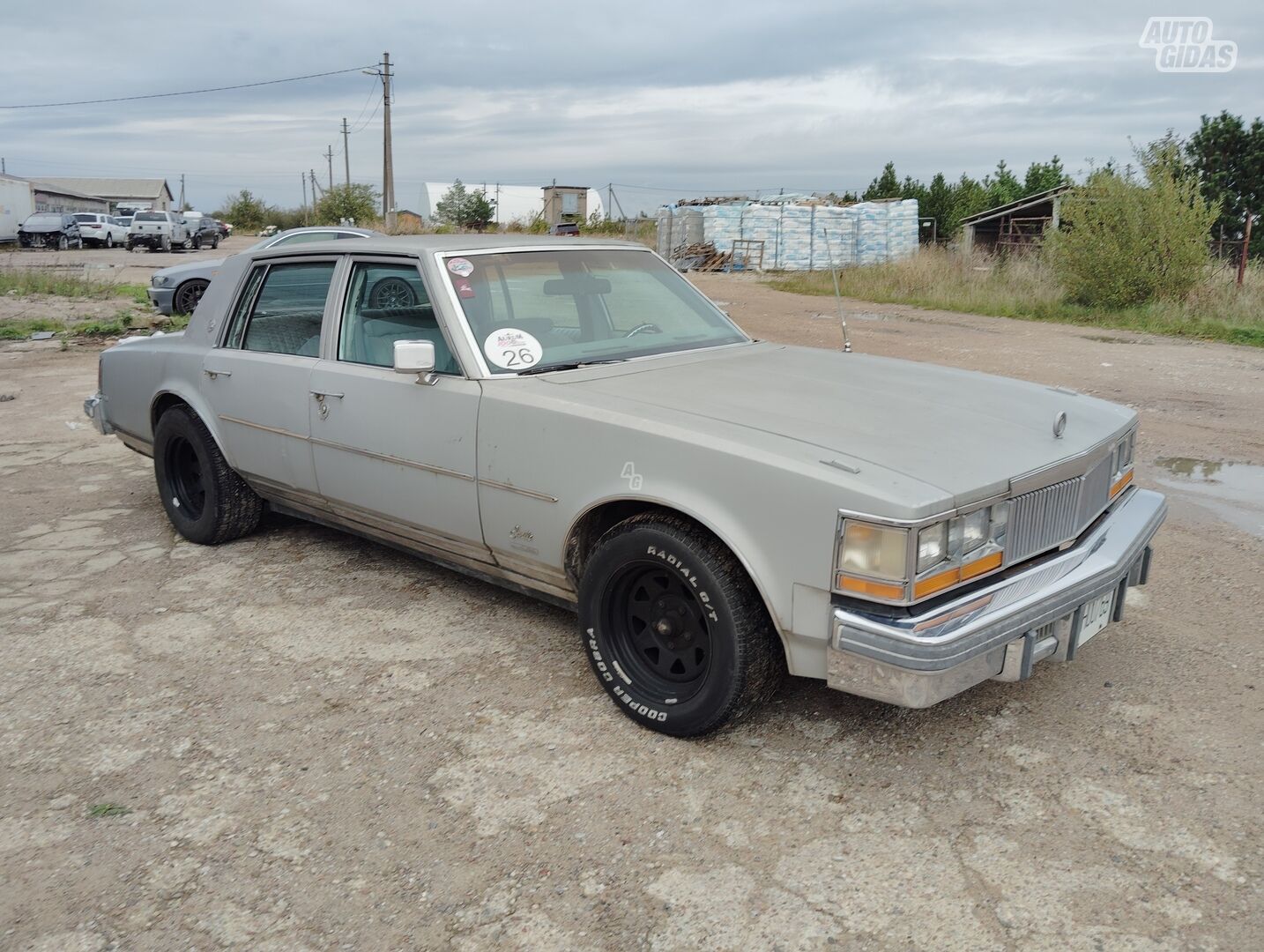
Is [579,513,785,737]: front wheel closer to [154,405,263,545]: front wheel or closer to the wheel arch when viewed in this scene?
the wheel arch

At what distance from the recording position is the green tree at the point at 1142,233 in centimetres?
1644

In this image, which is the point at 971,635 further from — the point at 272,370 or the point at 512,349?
the point at 272,370

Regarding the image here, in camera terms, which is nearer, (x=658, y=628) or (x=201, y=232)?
(x=658, y=628)

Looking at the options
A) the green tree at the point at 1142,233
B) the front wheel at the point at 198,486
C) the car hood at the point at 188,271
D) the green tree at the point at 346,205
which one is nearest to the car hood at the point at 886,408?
the front wheel at the point at 198,486

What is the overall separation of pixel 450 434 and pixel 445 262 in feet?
2.30

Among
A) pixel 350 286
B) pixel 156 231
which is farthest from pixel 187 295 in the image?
pixel 156 231

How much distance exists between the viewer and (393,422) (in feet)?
12.6

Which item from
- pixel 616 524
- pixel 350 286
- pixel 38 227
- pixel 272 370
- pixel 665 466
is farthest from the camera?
pixel 38 227

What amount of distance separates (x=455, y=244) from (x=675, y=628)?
1.81m

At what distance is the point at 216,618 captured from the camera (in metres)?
4.19

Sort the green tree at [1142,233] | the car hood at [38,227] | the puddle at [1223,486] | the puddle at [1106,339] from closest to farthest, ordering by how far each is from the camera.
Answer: the puddle at [1223,486], the puddle at [1106,339], the green tree at [1142,233], the car hood at [38,227]

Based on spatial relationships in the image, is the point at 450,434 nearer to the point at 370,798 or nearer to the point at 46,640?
the point at 370,798

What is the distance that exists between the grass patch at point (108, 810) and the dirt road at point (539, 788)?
0.05ft

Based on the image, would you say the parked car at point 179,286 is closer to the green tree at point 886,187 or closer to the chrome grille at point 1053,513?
the chrome grille at point 1053,513
